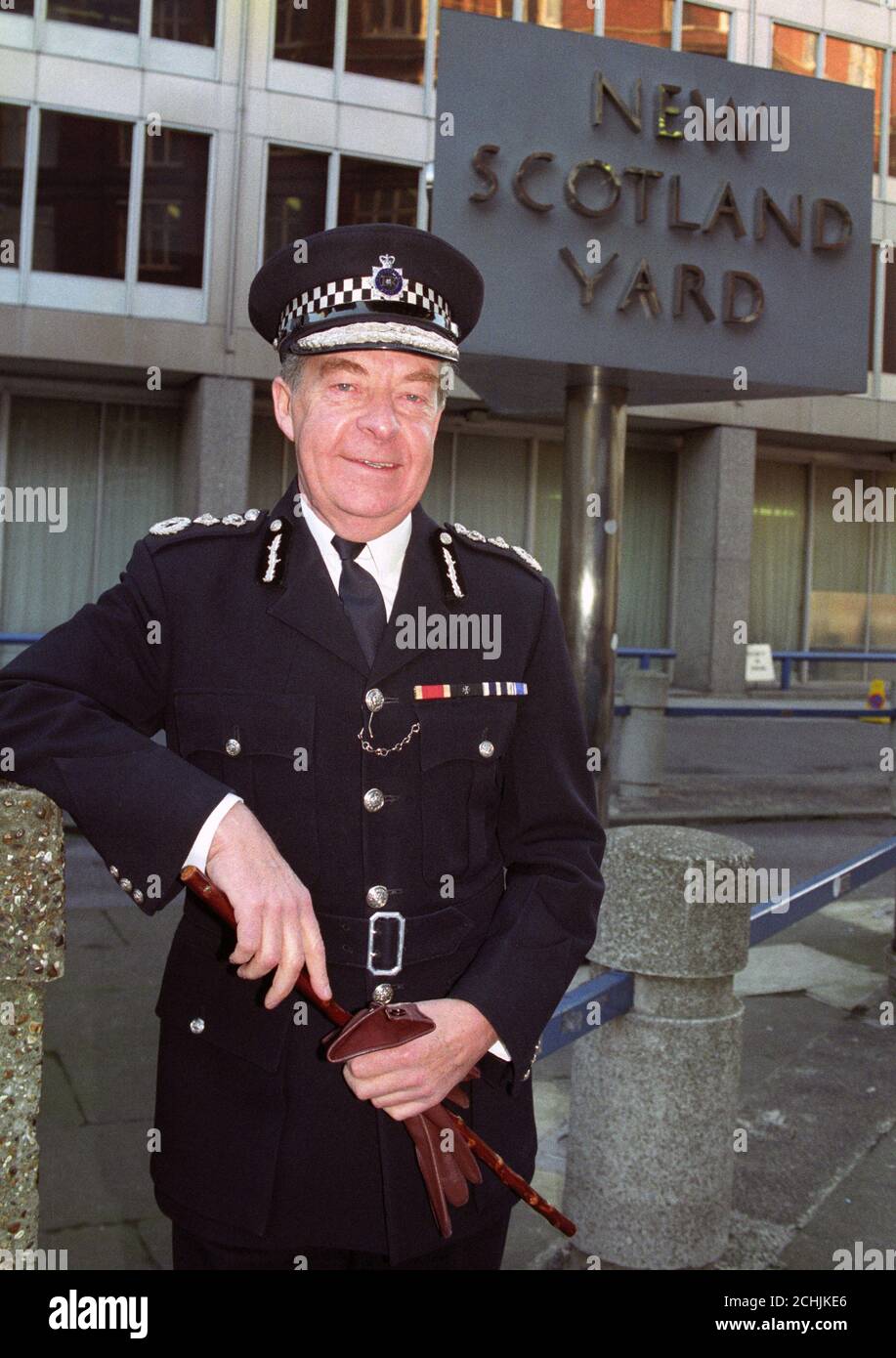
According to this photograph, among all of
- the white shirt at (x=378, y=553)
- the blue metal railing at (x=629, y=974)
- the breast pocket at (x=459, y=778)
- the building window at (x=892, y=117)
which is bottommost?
the blue metal railing at (x=629, y=974)

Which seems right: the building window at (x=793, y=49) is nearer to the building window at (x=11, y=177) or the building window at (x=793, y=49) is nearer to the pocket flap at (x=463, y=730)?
the building window at (x=11, y=177)

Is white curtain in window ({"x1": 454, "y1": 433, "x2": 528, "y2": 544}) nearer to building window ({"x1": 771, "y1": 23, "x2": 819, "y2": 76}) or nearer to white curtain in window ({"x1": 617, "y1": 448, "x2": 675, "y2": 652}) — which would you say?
white curtain in window ({"x1": 617, "y1": 448, "x2": 675, "y2": 652})

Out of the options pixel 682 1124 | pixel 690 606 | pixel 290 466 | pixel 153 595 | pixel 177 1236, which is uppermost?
pixel 290 466

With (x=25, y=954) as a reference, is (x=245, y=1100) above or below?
below

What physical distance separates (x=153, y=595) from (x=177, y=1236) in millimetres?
994

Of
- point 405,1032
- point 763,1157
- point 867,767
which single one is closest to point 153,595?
point 405,1032

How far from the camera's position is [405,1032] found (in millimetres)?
1768

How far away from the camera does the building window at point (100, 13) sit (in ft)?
52.1

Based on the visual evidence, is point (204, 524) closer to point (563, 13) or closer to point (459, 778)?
point (459, 778)

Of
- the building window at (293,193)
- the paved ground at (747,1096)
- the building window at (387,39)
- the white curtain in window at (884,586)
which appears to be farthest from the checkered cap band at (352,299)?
the white curtain in window at (884,586)

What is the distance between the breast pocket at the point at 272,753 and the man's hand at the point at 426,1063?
30 centimetres

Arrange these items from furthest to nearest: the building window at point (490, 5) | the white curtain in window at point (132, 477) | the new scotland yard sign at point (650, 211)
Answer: the building window at point (490, 5) → the white curtain in window at point (132, 477) → the new scotland yard sign at point (650, 211)

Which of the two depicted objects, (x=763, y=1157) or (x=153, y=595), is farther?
(x=763, y=1157)

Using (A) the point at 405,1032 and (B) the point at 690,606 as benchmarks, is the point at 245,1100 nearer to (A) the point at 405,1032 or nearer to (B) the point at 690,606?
(A) the point at 405,1032
